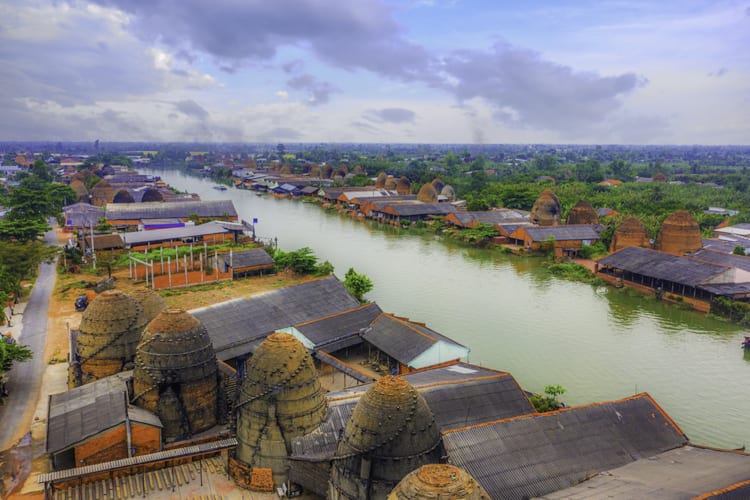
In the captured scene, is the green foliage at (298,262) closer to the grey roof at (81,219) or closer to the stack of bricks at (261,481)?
the stack of bricks at (261,481)

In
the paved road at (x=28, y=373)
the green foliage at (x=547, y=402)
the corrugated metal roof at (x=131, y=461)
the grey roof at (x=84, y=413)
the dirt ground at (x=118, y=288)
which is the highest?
the grey roof at (x=84, y=413)

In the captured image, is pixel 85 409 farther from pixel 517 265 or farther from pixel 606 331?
pixel 517 265

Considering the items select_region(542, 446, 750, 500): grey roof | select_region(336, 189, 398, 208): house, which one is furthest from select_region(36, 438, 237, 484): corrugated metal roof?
select_region(336, 189, 398, 208): house

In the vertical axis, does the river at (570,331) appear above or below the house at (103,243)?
below

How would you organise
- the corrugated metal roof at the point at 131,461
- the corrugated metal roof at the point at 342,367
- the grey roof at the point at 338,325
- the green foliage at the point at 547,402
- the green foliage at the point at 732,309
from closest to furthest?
1. the corrugated metal roof at the point at 131,461
2. the green foliage at the point at 547,402
3. the corrugated metal roof at the point at 342,367
4. the grey roof at the point at 338,325
5. the green foliage at the point at 732,309

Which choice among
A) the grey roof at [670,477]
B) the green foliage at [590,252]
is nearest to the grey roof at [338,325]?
the grey roof at [670,477]

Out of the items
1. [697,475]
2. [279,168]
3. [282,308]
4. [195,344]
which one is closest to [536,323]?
[282,308]

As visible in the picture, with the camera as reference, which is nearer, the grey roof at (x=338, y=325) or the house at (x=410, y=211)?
the grey roof at (x=338, y=325)
